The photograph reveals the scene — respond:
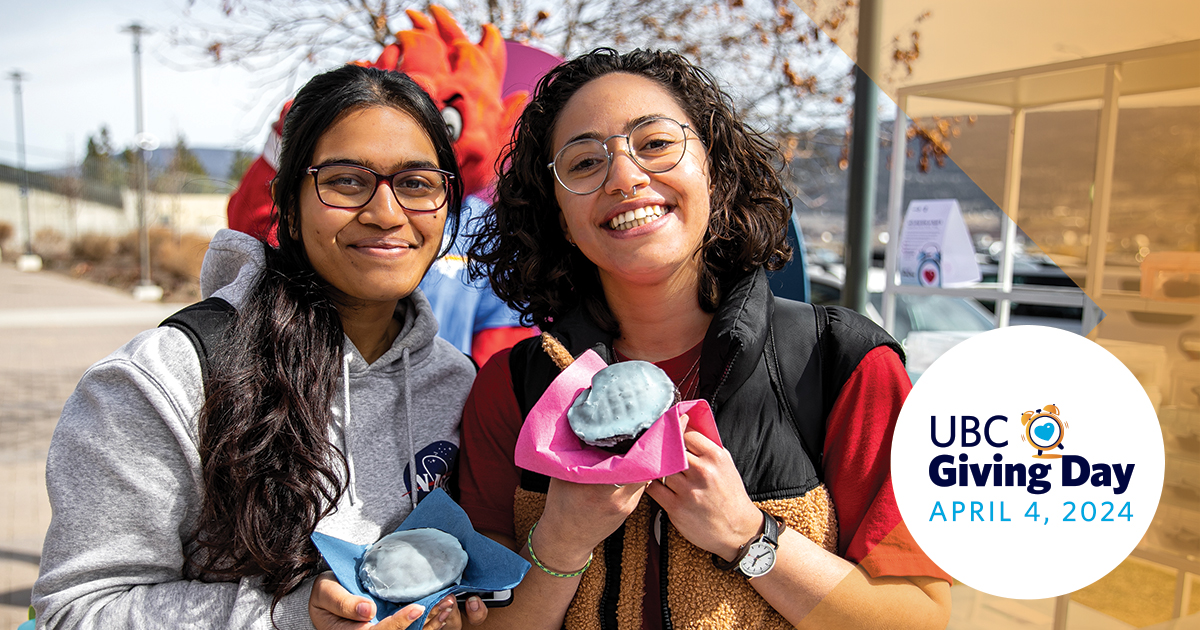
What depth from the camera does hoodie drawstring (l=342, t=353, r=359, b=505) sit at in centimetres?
176

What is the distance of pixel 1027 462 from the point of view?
4.76 ft

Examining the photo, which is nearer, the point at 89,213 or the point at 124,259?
the point at 124,259

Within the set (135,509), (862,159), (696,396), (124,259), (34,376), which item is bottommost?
(34,376)

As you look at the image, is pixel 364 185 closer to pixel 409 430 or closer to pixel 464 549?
pixel 409 430

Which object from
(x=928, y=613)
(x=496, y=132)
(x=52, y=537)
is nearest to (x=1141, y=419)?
(x=928, y=613)

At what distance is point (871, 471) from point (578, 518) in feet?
1.95

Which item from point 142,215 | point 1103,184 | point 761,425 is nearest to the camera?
point 761,425

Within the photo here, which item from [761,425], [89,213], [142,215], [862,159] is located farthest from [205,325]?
[89,213]

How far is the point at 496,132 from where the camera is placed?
3.05 m

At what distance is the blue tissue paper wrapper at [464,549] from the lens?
58.6 inches

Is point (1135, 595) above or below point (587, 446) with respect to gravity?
below

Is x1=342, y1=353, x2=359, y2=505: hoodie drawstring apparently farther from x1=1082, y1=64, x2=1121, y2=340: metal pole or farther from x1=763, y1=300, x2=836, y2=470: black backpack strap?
x1=1082, y1=64, x2=1121, y2=340: metal pole

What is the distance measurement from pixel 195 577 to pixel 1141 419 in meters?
1.92

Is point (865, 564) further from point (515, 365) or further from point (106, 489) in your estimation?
point (106, 489)
